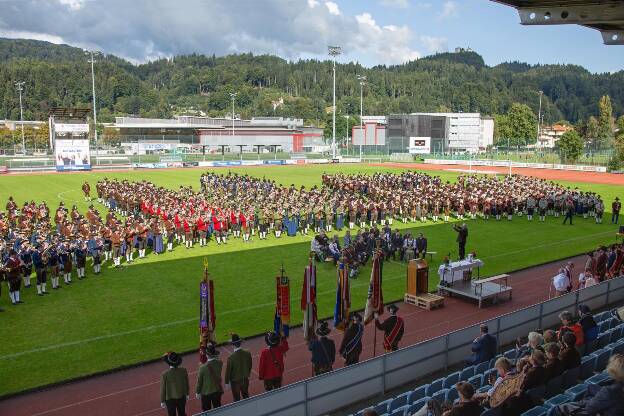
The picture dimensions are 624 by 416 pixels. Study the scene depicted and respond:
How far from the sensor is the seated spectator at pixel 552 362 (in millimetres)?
7715

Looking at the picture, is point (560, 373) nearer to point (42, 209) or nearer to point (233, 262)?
point (233, 262)

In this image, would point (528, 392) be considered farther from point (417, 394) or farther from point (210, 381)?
Result: point (210, 381)

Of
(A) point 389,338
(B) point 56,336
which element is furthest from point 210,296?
(B) point 56,336

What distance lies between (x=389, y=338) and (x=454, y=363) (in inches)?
53.5

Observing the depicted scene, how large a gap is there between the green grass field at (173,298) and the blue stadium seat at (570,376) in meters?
6.92

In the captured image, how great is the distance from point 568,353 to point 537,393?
3.18 ft

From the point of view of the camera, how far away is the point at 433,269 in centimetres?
1955

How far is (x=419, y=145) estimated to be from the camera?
3152 inches

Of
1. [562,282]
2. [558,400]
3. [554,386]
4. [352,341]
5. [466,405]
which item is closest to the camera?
[466,405]

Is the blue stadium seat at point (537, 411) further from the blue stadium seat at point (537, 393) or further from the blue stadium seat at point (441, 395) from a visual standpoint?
the blue stadium seat at point (441, 395)

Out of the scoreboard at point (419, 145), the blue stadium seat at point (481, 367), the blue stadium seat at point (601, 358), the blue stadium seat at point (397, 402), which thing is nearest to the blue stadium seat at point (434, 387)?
the blue stadium seat at point (397, 402)

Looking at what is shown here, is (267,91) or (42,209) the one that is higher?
(267,91)

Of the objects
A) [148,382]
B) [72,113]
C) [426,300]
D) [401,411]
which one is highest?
[72,113]

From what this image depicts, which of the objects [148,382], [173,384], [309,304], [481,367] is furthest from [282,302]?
[481,367]
